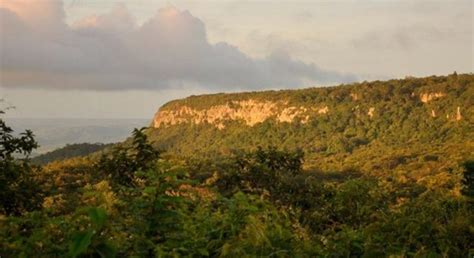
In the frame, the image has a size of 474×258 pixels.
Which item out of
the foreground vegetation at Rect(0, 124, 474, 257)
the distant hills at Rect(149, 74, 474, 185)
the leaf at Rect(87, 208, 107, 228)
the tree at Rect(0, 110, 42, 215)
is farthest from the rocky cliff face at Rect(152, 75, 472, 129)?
the leaf at Rect(87, 208, 107, 228)

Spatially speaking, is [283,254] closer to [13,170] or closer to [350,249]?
[350,249]

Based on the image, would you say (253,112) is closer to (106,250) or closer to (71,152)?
(71,152)

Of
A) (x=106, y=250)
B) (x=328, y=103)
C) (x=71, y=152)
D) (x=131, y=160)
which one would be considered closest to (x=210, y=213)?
(x=106, y=250)

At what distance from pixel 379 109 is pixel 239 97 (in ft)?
177

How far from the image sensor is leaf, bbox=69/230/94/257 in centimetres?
399

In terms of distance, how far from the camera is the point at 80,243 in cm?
407

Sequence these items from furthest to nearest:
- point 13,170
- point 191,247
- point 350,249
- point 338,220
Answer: point 338,220 → point 13,170 → point 350,249 → point 191,247

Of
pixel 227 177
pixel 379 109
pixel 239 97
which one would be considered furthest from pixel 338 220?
pixel 239 97

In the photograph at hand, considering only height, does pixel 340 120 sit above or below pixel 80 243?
below

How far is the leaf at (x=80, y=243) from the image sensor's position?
13.1 feet

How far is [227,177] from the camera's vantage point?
2783 centimetres

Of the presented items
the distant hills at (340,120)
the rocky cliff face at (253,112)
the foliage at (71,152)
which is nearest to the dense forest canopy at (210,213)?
the distant hills at (340,120)

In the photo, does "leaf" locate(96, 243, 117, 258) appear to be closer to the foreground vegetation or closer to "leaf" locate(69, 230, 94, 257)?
the foreground vegetation

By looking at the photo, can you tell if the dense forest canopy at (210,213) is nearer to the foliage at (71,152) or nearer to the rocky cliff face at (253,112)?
the foliage at (71,152)
